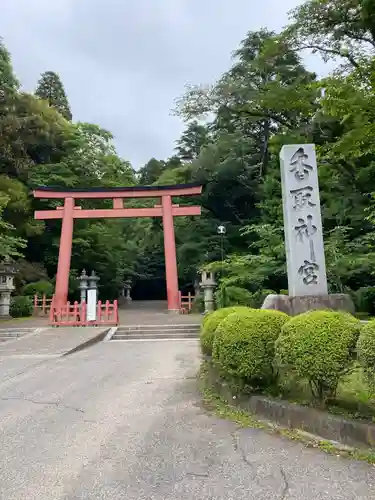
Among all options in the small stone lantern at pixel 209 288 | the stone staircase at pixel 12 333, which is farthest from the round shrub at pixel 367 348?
the small stone lantern at pixel 209 288

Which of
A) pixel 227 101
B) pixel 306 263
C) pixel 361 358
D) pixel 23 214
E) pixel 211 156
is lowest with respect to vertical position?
pixel 361 358

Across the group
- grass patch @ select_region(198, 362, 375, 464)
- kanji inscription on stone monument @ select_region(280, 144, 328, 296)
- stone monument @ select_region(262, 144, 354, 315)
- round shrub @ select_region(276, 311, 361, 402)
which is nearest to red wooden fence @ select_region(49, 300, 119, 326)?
stone monument @ select_region(262, 144, 354, 315)

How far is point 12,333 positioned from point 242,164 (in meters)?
14.4

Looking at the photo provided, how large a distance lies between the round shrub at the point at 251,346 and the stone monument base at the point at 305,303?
371 centimetres

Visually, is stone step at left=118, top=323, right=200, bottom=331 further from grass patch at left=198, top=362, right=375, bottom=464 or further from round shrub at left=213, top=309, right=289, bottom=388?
round shrub at left=213, top=309, right=289, bottom=388

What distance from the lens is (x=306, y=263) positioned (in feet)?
25.8

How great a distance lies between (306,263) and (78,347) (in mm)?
5708

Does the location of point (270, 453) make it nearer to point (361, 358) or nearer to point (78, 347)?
point (361, 358)

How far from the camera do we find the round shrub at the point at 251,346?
367cm

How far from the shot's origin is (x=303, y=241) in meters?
7.95

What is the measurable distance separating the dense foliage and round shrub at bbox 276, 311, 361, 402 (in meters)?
7.28

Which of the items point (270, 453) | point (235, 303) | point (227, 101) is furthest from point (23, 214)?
point (270, 453)

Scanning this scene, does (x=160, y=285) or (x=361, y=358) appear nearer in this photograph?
(x=361, y=358)

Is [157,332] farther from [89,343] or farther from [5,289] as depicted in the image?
[5,289]
